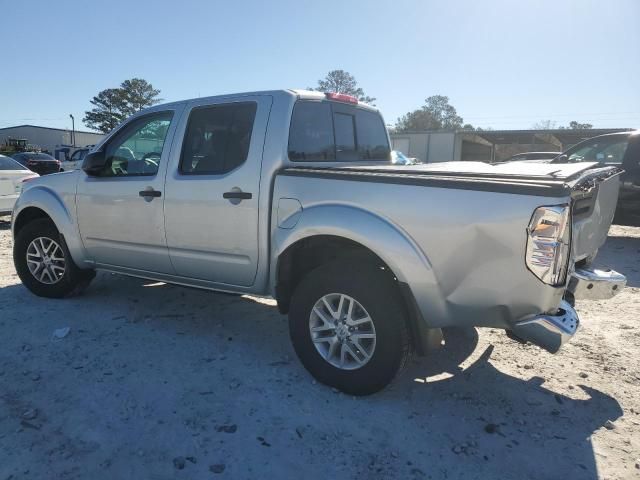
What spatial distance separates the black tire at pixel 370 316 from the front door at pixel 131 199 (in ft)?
4.70

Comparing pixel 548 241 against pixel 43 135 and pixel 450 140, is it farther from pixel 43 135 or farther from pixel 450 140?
pixel 43 135

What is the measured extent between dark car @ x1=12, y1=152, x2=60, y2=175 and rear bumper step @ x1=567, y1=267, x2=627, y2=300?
936 inches

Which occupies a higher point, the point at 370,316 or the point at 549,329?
the point at 549,329

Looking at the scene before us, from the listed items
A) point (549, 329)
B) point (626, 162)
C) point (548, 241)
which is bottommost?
point (549, 329)

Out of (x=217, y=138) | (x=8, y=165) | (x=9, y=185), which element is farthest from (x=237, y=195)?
(x=8, y=165)

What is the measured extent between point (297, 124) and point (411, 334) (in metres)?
1.73

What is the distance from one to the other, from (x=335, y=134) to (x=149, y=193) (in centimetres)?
161

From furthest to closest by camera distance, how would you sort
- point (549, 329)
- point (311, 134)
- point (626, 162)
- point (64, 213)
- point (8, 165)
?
point (8, 165) < point (626, 162) < point (64, 213) < point (311, 134) < point (549, 329)

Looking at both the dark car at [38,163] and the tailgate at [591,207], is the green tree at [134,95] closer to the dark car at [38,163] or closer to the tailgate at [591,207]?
the dark car at [38,163]

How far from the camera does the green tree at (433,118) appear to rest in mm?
83188

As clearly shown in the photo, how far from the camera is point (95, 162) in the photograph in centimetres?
420

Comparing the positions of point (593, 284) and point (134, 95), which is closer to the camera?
point (593, 284)

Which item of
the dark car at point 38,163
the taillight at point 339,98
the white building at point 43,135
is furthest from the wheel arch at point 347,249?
the white building at point 43,135

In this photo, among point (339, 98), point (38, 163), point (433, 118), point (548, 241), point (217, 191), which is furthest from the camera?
point (433, 118)
